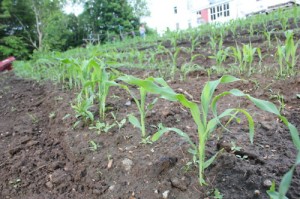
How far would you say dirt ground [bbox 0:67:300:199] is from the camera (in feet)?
3.49

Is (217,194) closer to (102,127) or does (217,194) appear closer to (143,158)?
(143,158)

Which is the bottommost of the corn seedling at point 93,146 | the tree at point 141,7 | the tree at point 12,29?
the corn seedling at point 93,146

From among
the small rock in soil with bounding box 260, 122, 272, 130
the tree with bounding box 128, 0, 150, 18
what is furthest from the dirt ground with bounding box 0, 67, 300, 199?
the tree with bounding box 128, 0, 150, 18

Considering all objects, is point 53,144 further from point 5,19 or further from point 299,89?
point 5,19

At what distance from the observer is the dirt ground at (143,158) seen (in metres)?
1.06

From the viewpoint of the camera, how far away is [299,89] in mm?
1884

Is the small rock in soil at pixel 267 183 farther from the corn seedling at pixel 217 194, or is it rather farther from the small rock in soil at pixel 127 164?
the small rock in soil at pixel 127 164

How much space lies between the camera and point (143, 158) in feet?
4.17

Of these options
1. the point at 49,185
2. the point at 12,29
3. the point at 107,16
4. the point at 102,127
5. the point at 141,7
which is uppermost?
the point at 141,7

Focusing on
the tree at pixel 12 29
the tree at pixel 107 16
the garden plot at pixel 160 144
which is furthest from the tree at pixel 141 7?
the garden plot at pixel 160 144

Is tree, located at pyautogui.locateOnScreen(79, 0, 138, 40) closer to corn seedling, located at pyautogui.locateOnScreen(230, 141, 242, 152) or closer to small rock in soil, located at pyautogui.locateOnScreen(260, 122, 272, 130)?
small rock in soil, located at pyautogui.locateOnScreen(260, 122, 272, 130)

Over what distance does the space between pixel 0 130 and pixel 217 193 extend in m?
1.74

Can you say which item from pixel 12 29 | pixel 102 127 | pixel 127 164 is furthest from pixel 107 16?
pixel 127 164

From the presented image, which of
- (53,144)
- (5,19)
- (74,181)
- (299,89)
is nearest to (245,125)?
(299,89)
